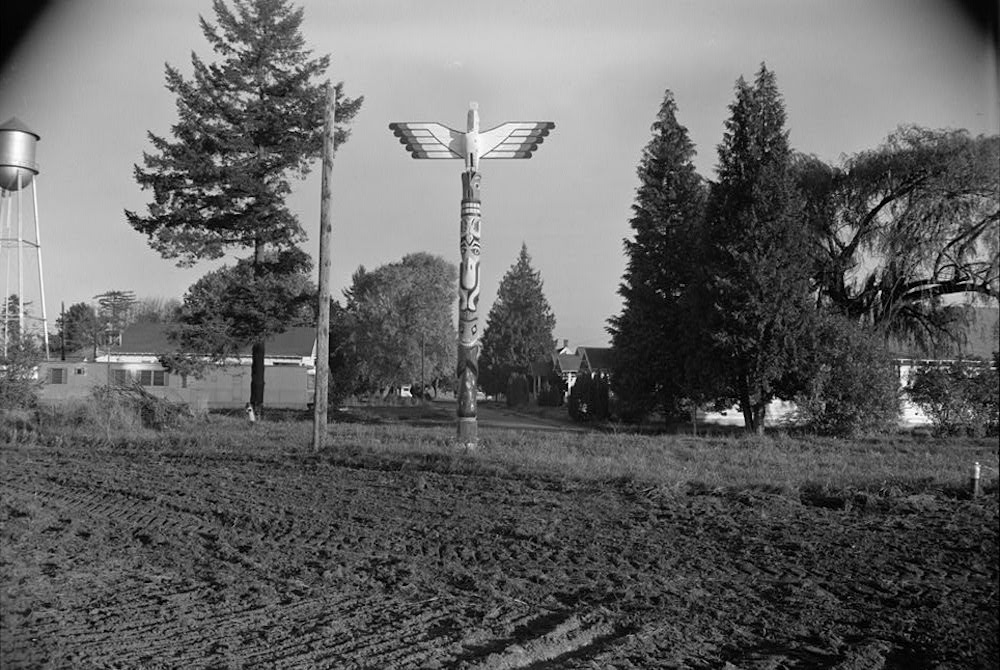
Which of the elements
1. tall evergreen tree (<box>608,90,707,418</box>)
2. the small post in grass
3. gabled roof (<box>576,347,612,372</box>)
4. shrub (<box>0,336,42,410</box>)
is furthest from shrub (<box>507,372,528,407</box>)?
the small post in grass

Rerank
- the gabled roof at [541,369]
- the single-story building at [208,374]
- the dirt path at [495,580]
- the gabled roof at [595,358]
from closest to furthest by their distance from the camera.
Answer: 1. the dirt path at [495,580]
2. the single-story building at [208,374]
3. the gabled roof at [595,358]
4. the gabled roof at [541,369]

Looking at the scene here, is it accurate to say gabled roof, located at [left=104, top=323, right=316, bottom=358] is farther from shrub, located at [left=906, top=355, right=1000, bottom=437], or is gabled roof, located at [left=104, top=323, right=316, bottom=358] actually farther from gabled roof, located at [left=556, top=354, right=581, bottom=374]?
shrub, located at [left=906, top=355, right=1000, bottom=437]

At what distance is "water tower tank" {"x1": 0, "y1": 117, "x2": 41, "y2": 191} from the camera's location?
24.4 m

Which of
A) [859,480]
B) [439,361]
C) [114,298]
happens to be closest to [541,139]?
[859,480]

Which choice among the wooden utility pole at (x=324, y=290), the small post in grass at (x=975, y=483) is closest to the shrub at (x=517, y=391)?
the wooden utility pole at (x=324, y=290)

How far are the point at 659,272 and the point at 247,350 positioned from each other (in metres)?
30.2

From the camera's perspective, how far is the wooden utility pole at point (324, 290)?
57.1 ft

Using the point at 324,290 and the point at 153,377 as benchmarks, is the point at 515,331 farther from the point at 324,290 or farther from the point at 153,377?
the point at 324,290

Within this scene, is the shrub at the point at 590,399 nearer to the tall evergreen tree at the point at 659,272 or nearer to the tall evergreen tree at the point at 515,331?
the tall evergreen tree at the point at 659,272

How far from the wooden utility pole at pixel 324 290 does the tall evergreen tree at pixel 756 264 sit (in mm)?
12809

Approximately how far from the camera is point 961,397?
64.3ft

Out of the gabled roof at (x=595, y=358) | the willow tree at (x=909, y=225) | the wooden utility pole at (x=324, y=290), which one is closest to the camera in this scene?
the wooden utility pole at (x=324, y=290)

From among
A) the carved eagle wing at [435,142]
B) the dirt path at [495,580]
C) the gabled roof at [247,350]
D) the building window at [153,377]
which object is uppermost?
the carved eagle wing at [435,142]

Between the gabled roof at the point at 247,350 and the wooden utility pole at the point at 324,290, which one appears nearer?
the wooden utility pole at the point at 324,290
